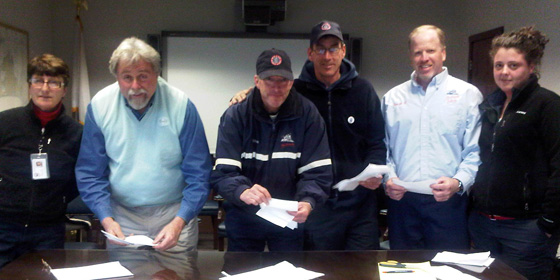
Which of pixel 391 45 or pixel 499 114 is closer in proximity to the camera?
pixel 499 114

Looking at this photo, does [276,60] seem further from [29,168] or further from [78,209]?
[78,209]

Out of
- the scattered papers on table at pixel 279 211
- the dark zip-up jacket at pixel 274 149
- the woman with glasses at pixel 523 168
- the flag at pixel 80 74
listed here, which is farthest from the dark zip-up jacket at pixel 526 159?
the flag at pixel 80 74

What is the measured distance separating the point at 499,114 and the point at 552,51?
2580 millimetres

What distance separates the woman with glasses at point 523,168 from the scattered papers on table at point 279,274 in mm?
968

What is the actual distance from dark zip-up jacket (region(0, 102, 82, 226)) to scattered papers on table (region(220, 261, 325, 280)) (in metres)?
1.04

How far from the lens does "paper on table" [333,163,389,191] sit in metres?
2.16

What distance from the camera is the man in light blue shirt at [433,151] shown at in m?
2.26

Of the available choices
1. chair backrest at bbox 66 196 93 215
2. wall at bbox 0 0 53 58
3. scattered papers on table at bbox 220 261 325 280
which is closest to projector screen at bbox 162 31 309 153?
wall at bbox 0 0 53 58

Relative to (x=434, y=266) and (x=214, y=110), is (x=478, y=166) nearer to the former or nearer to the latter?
(x=434, y=266)

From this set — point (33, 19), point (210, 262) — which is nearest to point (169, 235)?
point (210, 262)

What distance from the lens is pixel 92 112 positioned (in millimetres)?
2107

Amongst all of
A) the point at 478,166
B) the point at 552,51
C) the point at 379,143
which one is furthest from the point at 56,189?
the point at 552,51

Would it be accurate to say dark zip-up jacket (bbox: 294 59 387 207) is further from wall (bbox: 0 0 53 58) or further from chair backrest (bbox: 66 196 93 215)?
wall (bbox: 0 0 53 58)

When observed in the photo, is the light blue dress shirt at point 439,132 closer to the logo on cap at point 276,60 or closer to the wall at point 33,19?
the logo on cap at point 276,60
